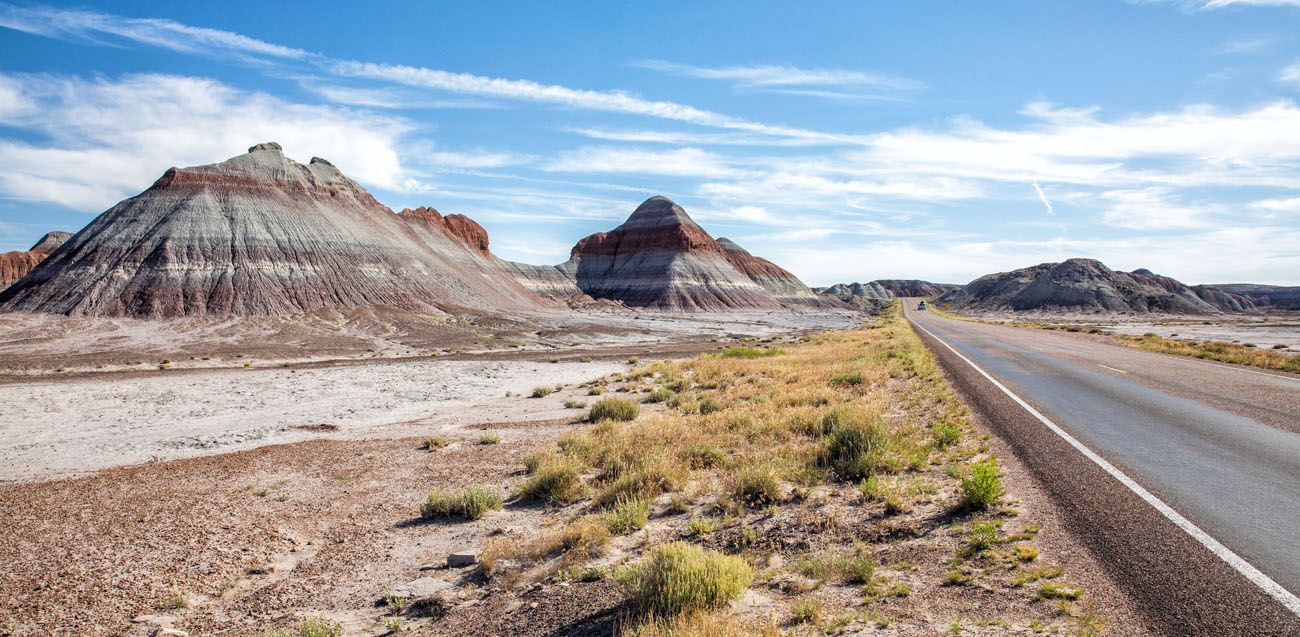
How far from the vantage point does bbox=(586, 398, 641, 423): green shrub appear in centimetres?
1547

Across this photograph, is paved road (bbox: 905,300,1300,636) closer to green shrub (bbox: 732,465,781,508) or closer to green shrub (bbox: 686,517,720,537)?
green shrub (bbox: 732,465,781,508)

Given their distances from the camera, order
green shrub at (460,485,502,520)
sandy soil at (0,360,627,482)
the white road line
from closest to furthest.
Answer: the white road line < green shrub at (460,485,502,520) < sandy soil at (0,360,627,482)

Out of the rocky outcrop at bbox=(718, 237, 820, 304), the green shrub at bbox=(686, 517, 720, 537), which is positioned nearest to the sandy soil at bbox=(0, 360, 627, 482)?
the green shrub at bbox=(686, 517, 720, 537)

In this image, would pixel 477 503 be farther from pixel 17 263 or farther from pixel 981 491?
pixel 17 263

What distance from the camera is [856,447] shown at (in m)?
8.92

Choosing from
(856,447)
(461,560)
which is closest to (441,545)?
(461,560)

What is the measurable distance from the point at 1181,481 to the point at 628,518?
629 centimetres

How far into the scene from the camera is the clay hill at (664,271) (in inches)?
5448

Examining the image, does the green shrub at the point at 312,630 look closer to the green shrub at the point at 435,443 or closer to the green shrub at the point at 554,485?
the green shrub at the point at 554,485

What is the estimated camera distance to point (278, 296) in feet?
226

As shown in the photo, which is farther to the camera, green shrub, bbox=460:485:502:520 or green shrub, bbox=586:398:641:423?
green shrub, bbox=586:398:641:423

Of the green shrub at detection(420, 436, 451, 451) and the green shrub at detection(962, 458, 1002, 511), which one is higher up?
the green shrub at detection(962, 458, 1002, 511)

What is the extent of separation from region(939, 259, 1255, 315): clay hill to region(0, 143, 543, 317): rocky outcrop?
364 ft

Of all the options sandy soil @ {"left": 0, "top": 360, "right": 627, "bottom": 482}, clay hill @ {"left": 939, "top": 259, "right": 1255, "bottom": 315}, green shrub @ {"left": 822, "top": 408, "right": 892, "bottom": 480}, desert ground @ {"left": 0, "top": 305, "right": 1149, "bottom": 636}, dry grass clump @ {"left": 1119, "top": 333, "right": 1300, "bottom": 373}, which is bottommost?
sandy soil @ {"left": 0, "top": 360, "right": 627, "bottom": 482}
